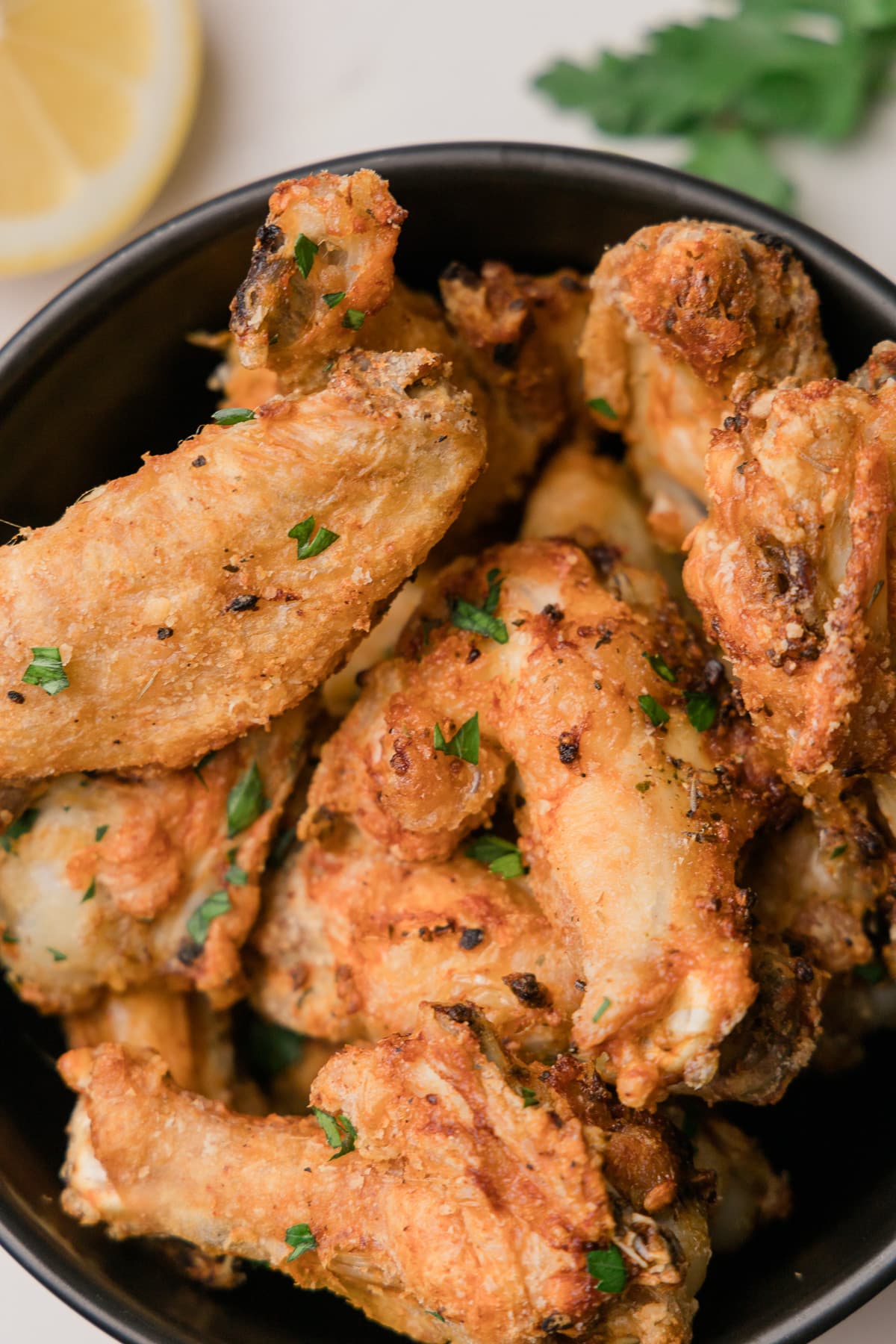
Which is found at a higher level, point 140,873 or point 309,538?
point 309,538

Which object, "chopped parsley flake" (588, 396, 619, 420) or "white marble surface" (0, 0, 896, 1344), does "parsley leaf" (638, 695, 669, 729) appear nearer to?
"chopped parsley flake" (588, 396, 619, 420)

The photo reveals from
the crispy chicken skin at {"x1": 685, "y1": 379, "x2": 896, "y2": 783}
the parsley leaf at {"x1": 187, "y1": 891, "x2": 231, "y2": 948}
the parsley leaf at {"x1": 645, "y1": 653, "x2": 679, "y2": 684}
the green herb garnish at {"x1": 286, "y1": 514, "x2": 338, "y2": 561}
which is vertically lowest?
the parsley leaf at {"x1": 187, "y1": 891, "x2": 231, "y2": 948}

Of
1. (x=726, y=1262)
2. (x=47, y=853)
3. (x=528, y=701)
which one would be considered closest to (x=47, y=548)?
(x=47, y=853)

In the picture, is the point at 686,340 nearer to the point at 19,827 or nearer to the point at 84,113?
the point at 19,827

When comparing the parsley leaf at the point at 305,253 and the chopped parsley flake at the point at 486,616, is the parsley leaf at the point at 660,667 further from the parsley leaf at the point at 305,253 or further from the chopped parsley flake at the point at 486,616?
the parsley leaf at the point at 305,253

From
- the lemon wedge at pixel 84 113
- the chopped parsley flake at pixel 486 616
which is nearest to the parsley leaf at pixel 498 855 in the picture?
the chopped parsley flake at pixel 486 616

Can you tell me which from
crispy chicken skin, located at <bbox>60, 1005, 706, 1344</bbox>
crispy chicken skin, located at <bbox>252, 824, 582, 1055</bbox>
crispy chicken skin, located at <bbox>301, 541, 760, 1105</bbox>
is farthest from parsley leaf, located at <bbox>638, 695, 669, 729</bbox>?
crispy chicken skin, located at <bbox>60, 1005, 706, 1344</bbox>

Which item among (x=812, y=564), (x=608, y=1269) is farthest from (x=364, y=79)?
(x=608, y=1269)
